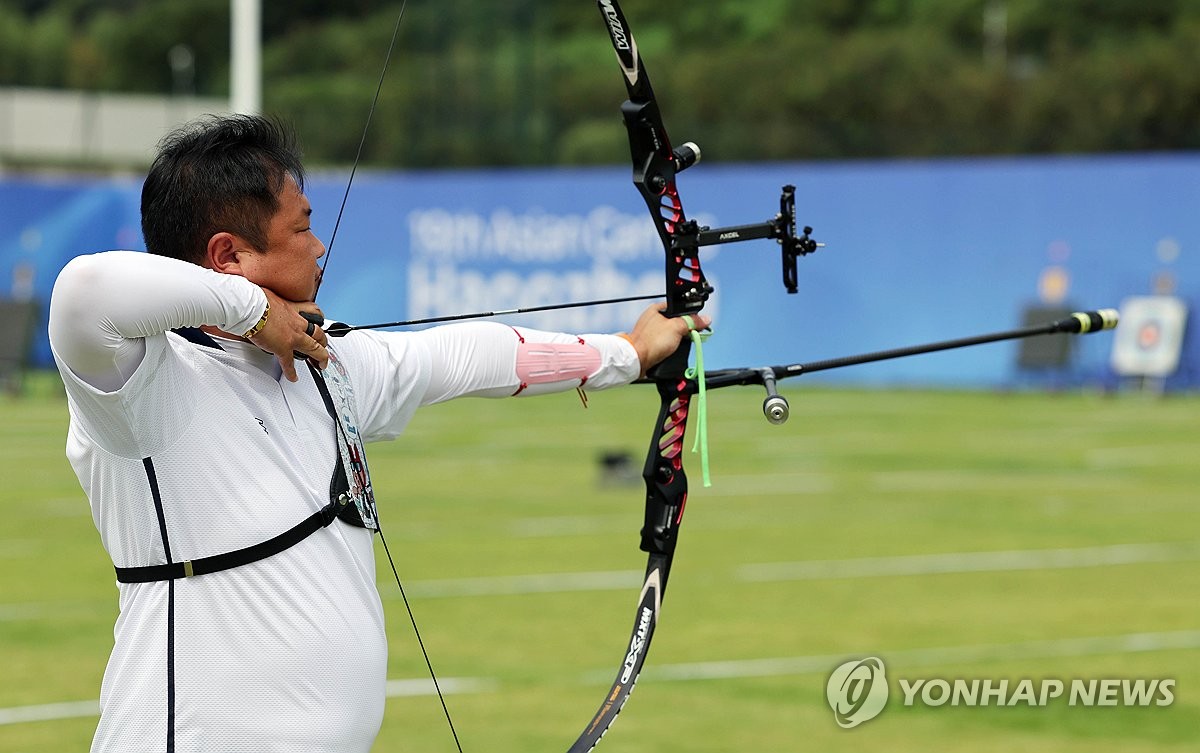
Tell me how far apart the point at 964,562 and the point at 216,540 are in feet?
23.3

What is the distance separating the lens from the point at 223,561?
114 inches

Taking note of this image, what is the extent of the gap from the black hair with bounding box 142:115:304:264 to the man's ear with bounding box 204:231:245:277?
0.01m

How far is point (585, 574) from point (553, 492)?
3630mm

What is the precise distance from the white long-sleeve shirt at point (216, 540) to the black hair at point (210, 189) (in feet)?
0.59

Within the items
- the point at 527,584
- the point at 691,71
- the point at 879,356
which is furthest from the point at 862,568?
the point at 691,71

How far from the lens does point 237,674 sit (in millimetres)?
2887

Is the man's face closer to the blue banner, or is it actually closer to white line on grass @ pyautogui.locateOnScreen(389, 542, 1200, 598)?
white line on grass @ pyautogui.locateOnScreen(389, 542, 1200, 598)

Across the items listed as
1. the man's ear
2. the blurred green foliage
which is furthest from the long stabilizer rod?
the blurred green foliage

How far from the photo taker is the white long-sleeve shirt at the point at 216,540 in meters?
2.83

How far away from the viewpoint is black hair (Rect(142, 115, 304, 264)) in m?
2.96

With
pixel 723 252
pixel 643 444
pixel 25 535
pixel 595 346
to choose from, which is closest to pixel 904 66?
pixel 723 252

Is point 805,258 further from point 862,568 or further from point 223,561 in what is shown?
point 223,561

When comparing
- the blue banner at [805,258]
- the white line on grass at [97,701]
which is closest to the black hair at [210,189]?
the white line on grass at [97,701]

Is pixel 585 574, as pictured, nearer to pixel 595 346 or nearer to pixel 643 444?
pixel 595 346
